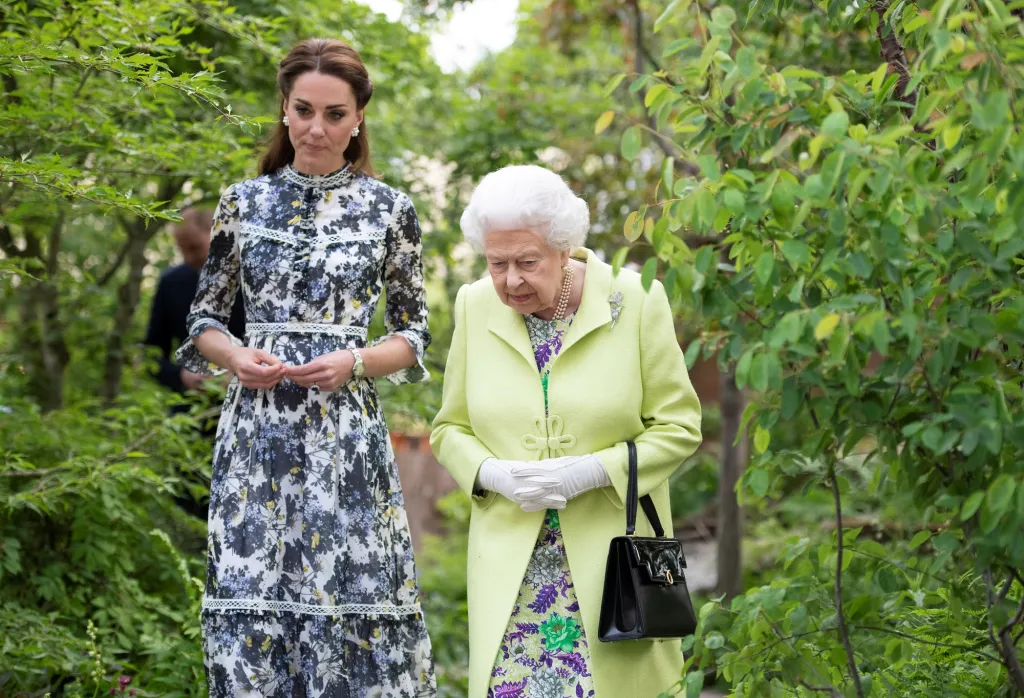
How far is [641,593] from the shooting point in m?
3.27

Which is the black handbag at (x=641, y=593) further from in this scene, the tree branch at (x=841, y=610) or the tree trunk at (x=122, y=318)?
the tree trunk at (x=122, y=318)

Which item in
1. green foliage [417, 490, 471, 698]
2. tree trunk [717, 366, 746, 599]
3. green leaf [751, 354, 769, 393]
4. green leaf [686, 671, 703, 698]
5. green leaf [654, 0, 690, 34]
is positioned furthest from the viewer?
tree trunk [717, 366, 746, 599]

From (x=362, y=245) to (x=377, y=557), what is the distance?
0.94m

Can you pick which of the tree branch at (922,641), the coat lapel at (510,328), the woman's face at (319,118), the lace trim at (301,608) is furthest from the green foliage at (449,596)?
the tree branch at (922,641)

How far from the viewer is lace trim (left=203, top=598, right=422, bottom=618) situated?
3.49 m

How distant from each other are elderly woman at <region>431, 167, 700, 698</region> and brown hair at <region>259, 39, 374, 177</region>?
619 mm

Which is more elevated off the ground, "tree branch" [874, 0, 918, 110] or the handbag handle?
"tree branch" [874, 0, 918, 110]

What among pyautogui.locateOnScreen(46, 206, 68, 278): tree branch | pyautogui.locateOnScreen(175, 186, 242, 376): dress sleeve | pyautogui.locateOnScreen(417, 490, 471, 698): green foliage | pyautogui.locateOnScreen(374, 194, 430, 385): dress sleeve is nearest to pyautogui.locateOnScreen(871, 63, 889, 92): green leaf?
pyautogui.locateOnScreen(374, 194, 430, 385): dress sleeve

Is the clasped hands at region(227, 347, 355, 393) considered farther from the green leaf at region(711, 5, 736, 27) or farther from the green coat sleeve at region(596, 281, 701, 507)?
the green leaf at region(711, 5, 736, 27)

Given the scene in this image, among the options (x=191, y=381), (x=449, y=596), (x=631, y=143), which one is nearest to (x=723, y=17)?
(x=631, y=143)

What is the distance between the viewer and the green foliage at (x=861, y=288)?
231 cm

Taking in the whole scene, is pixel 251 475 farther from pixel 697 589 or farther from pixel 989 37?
pixel 697 589

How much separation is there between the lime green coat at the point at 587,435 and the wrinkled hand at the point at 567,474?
3cm

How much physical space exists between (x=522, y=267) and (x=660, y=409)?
58cm
